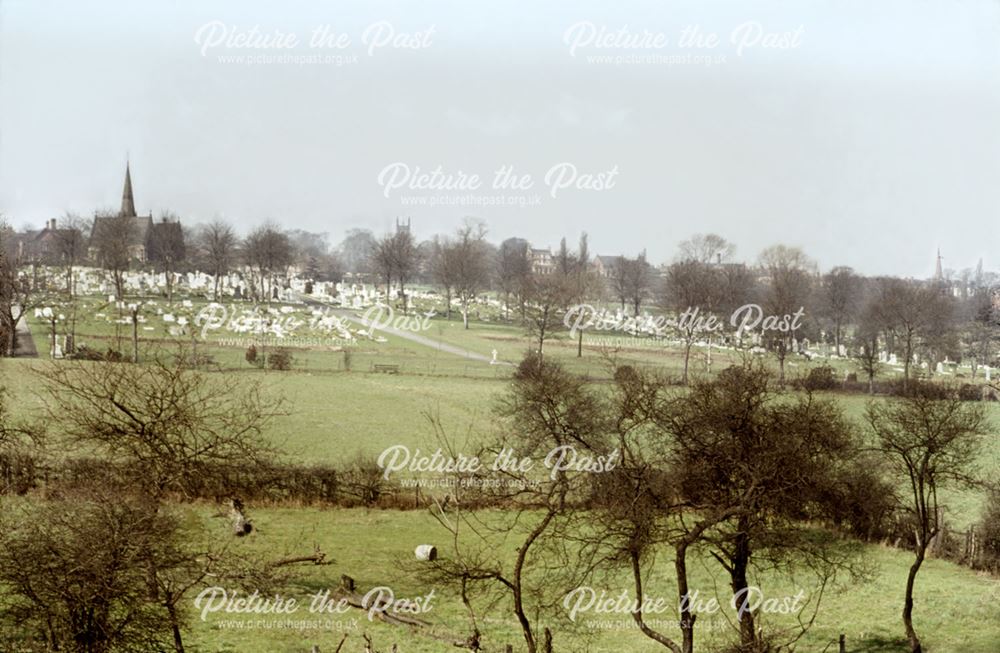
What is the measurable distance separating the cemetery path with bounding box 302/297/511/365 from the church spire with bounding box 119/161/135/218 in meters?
3.56

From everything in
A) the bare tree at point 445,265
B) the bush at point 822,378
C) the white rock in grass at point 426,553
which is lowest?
the white rock in grass at point 426,553

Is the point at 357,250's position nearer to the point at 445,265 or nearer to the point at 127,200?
the point at 445,265

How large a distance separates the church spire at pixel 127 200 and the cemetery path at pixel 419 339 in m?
3.56

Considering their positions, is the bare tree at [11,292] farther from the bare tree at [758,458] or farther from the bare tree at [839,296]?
the bare tree at [839,296]

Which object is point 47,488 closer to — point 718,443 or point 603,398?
point 603,398

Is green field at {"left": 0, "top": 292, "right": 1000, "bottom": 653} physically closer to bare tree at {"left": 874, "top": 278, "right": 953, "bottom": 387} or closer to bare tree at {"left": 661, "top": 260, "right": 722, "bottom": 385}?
bare tree at {"left": 661, "top": 260, "right": 722, "bottom": 385}

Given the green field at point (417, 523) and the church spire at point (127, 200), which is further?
the church spire at point (127, 200)

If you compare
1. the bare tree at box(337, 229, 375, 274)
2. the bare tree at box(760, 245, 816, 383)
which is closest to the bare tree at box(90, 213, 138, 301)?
the bare tree at box(337, 229, 375, 274)

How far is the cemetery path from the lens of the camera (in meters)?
15.9

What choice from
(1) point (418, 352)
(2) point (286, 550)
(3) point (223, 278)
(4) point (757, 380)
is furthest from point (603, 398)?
(3) point (223, 278)

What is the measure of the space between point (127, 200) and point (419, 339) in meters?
5.85

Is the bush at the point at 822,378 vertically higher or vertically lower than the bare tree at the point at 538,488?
higher

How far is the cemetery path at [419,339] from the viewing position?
15.9 meters

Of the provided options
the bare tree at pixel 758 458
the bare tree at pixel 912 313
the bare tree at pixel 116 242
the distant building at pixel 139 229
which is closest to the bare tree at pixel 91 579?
the bare tree at pixel 758 458
